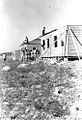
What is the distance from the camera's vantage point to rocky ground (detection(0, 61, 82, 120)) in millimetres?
9734

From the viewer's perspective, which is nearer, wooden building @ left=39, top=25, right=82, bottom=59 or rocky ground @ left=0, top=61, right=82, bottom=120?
rocky ground @ left=0, top=61, right=82, bottom=120

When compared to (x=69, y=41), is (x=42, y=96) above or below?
below

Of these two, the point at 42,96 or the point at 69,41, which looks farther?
the point at 69,41

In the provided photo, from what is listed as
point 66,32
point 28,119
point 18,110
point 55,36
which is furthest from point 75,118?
point 55,36

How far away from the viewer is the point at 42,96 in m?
11.6

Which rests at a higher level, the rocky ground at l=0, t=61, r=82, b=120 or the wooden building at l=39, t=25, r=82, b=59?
the wooden building at l=39, t=25, r=82, b=59

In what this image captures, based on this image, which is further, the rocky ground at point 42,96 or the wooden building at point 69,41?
the wooden building at point 69,41

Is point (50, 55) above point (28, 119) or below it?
above

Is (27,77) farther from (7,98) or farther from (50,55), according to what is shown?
(50,55)

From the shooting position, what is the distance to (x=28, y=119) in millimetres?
9281

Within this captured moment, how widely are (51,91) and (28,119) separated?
334cm

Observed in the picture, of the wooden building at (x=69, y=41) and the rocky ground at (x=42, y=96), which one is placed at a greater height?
the wooden building at (x=69, y=41)

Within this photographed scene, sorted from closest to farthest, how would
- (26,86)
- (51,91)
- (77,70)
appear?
(51,91) → (26,86) → (77,70)

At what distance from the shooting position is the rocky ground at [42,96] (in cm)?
973
